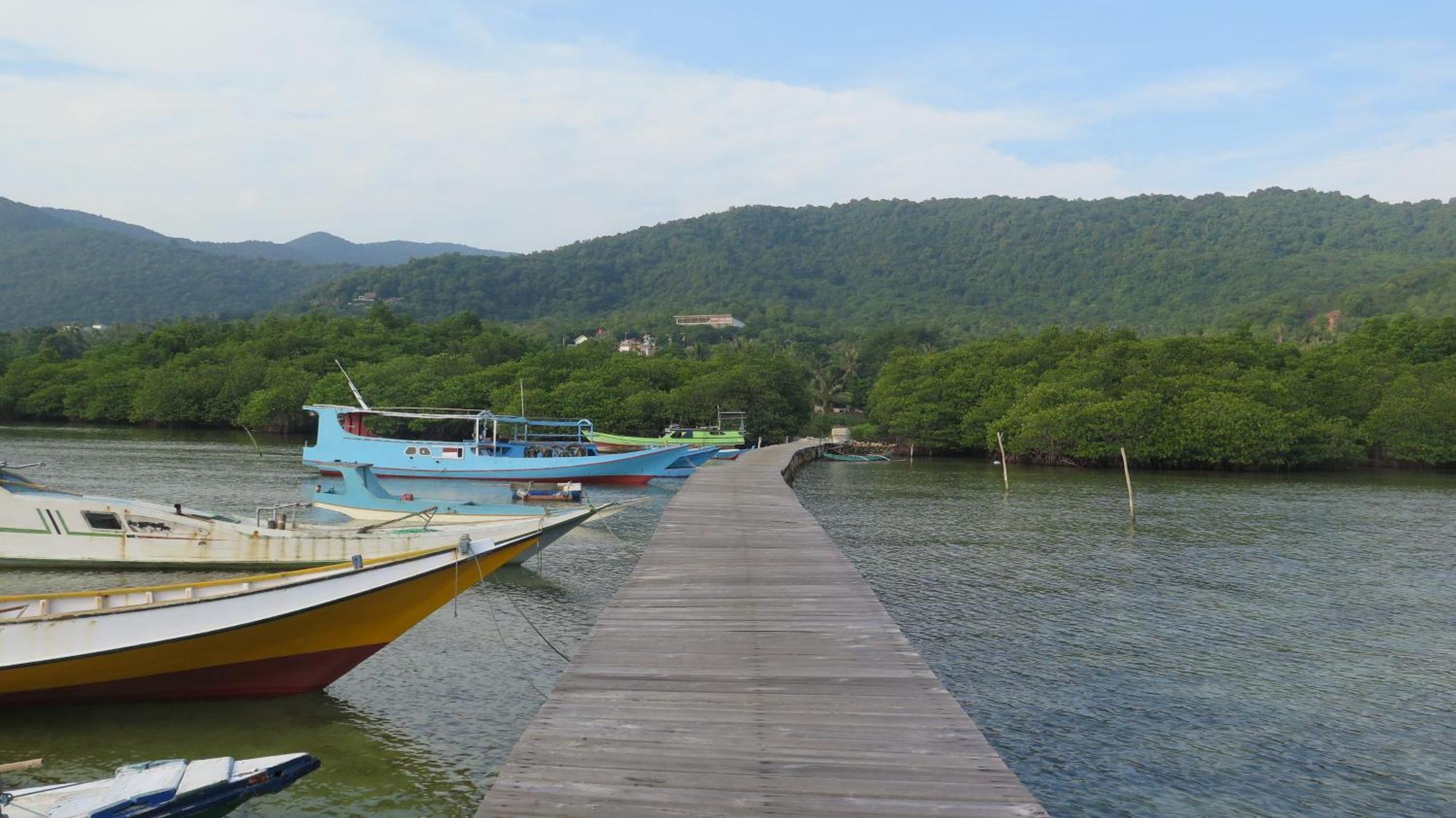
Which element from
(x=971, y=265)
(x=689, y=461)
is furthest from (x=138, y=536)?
(x=971, y=265)

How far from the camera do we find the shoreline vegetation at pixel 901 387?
5116 centimetres

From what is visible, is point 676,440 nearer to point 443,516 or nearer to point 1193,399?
point 1193,399

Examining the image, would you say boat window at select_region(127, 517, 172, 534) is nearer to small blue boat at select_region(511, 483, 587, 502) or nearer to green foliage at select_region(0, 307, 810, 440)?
small blue boat at select_region(511, 483, 587, 502)

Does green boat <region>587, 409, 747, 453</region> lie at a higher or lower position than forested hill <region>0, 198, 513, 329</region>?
lower

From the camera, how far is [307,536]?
17.8 m

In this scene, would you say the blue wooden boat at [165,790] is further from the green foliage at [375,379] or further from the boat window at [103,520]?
the green foliage at [375,379]

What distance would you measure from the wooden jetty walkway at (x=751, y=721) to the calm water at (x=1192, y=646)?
229 cm

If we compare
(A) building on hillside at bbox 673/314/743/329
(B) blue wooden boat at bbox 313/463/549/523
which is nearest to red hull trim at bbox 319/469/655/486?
(B) blue wooden boat at bbox 313/463/549/523

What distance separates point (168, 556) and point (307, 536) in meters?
2.62

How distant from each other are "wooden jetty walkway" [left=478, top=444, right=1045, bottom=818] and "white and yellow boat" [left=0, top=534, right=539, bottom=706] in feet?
8.48

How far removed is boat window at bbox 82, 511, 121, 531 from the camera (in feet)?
57.8

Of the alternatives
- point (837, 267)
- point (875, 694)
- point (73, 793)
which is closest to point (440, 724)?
point (73, 793)

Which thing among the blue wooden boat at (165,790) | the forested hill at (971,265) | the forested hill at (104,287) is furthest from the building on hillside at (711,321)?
the blue wooden boat at (165,790)

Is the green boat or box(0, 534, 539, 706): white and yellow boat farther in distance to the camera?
the green boat
